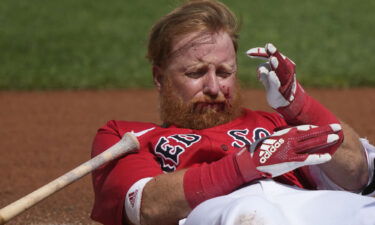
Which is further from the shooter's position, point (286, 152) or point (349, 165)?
point (349, 165)

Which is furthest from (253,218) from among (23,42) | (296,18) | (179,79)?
(296,18)

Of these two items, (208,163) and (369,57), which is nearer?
(208,163)

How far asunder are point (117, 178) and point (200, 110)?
55 centimetres

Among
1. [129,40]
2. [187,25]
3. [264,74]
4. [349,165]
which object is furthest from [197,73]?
[129,40]

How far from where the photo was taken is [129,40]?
11.8 metres

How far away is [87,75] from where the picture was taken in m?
10.1

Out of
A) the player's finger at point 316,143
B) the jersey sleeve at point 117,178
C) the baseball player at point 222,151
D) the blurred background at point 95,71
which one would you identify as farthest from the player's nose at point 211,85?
the blurred background at point 95,71

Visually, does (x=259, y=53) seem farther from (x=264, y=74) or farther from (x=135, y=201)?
(x=135, y=201)

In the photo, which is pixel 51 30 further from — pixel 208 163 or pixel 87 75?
pixel 208 163

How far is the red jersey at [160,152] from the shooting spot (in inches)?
144

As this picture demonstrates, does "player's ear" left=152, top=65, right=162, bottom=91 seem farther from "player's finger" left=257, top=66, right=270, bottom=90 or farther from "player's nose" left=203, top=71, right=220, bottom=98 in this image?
"player's finger" left=257, top=66, right=270, bottom=90

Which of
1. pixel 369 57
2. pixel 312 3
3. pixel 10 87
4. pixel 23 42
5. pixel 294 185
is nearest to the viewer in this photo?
pixel 294 185

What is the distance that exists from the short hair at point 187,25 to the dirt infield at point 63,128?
92cm

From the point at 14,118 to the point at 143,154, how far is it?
4.61 meters
